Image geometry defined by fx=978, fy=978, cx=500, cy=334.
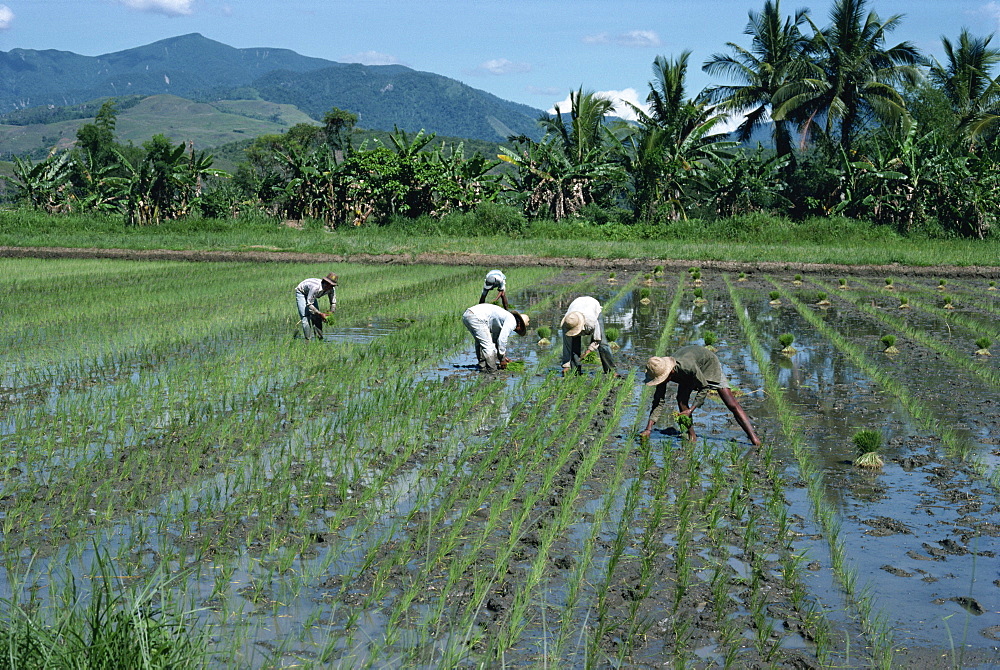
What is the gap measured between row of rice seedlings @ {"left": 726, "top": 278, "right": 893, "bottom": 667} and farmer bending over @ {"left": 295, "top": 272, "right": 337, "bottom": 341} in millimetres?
4580

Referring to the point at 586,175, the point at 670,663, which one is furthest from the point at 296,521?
the point at 586,175

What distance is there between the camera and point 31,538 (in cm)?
466

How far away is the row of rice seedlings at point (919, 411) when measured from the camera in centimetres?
624

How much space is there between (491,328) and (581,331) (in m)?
1.00

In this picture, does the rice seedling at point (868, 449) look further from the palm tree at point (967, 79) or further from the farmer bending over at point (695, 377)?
the palm tree at point (967, 79)

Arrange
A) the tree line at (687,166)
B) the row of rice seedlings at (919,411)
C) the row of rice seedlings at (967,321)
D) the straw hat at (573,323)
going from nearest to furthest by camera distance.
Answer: the row of rice seedlings at (919,411)
the straw hat at (573,323)
the row of rice seedlings at (967,321)
the tree line at (687,166)

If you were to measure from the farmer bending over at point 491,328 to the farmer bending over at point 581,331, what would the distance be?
1.39 ft

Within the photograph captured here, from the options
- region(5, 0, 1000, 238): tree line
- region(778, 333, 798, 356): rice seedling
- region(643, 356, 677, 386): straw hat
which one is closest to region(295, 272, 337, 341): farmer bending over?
region(778, 333, 798, 356): rice seedling

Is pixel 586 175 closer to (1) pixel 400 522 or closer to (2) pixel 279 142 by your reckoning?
(1) pixel 400 522

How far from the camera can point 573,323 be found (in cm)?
825

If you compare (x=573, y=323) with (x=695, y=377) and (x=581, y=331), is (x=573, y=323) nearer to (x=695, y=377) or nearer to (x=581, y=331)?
(x=581, y=331)

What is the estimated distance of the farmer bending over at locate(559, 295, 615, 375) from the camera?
829 cm

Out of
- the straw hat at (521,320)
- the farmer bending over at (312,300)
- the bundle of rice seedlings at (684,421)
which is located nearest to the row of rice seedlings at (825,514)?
the bundle of rice seedlings at (684,421)

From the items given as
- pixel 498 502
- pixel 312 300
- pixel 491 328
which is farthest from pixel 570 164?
pixel 498 502
